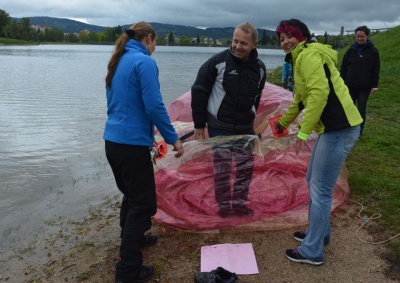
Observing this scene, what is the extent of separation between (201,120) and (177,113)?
2.71 meters

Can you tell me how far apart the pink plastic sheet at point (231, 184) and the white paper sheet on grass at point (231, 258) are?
307 mm

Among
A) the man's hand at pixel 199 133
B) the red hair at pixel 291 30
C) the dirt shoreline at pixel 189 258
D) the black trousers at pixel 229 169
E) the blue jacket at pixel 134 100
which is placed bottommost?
the dirt shoreline at pixel 189 258

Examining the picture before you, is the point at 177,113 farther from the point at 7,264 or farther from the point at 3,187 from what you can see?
the point at 7,264

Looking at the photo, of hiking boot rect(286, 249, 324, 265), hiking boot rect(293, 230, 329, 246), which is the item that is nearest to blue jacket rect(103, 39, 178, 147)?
hiking boot rect(286, 249, 324, 265)

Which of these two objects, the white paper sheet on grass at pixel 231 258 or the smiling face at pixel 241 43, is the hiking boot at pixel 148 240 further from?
the smiling face at pixel 241 43

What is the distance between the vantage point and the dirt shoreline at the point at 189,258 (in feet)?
10.1

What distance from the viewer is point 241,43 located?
346cm

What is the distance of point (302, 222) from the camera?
3811mm

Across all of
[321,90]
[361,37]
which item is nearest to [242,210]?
[321,90]

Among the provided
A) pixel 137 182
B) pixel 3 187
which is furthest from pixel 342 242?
pixel 3 187

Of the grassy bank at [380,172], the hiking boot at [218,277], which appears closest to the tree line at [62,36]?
the grassy bank at [380,172]

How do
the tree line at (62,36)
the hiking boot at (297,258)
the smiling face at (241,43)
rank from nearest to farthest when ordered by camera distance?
the hiking boot at (297,258), the smiling face at (241,43), the tree line at (62,36)

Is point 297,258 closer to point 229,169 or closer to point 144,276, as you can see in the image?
point 229,169

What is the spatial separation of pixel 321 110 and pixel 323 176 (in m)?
0.54
